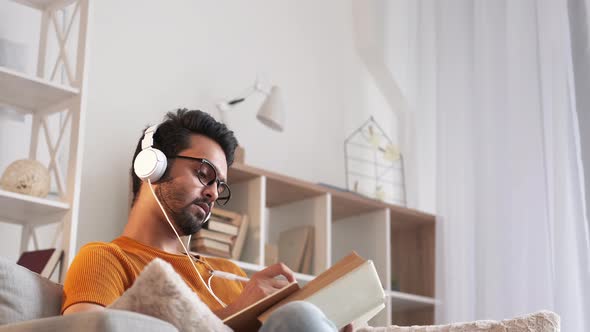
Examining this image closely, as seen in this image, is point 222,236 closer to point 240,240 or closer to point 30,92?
point 240,240

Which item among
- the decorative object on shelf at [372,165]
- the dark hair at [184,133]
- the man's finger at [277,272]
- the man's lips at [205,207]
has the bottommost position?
the man's finger at [277,272]

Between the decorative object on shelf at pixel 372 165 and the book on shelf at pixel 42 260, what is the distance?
1.59 metres

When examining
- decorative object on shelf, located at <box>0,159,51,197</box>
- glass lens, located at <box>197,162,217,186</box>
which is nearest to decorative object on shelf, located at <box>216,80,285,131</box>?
decorative object on shelf, located at <box>0,159,51,197</box>

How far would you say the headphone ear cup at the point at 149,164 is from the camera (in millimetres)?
1793

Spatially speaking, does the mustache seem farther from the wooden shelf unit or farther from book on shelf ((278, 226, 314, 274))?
book on shelf ((278, 226, 314, 274))

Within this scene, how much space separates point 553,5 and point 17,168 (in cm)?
211

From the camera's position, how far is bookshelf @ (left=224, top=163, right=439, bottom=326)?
2.96 meters

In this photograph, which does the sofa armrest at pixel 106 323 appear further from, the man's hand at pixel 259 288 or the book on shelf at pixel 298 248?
the book on shelf at pixel 298 248

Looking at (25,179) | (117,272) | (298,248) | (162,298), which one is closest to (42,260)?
(25,179)

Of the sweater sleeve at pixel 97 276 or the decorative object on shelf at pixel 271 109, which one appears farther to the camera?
the decorative object on shelf at pixel 271 109

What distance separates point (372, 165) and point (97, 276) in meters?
2.37

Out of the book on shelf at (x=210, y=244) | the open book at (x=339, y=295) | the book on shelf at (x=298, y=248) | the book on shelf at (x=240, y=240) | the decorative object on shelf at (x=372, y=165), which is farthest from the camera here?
the decorative object on shelf at (x=372, y=165)

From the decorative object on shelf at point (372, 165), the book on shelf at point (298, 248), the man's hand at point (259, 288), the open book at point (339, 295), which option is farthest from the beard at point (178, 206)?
the decorative object on shelf at point (372, 165)

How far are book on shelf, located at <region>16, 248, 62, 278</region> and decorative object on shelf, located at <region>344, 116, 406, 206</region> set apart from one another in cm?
159
